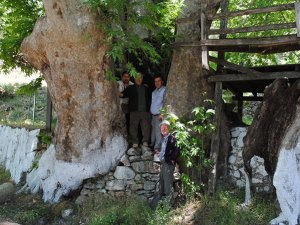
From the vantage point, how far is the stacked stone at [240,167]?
27.5 ft

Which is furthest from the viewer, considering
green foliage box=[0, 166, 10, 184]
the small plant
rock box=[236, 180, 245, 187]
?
green foliage box=[0, 166, 10, 184]

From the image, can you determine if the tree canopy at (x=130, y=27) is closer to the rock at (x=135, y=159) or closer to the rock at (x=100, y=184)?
the rock at (x=135, y=159)

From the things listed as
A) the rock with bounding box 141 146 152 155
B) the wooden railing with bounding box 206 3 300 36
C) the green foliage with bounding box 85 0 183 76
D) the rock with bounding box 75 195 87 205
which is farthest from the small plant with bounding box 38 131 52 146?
the wooden railing with bounding box 206 3 300 36

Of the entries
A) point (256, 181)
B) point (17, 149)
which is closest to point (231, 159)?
point (256, 181)

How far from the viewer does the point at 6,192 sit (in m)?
10.4

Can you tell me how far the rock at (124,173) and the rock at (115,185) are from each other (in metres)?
0.11

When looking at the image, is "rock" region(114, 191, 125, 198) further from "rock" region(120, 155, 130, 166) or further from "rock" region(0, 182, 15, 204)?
"rock" region(0, 182, 15, 204)

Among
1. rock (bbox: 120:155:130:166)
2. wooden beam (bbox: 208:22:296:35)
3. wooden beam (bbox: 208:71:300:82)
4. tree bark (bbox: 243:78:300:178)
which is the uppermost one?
wooden beam (bbox: 208:22:296:35)

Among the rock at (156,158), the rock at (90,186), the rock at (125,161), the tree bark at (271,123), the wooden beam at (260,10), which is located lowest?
the rock at (90,186)

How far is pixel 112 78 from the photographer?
8516mm

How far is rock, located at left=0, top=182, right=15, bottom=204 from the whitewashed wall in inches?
34.2

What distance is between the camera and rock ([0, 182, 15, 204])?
10.2 metres

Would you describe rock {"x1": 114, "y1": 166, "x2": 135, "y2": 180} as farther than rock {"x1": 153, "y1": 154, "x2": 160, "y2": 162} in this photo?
Yes

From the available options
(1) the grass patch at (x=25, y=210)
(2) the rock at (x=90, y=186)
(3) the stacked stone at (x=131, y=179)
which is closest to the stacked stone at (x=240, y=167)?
(3) the stacked stone at (x=131, y=179)
